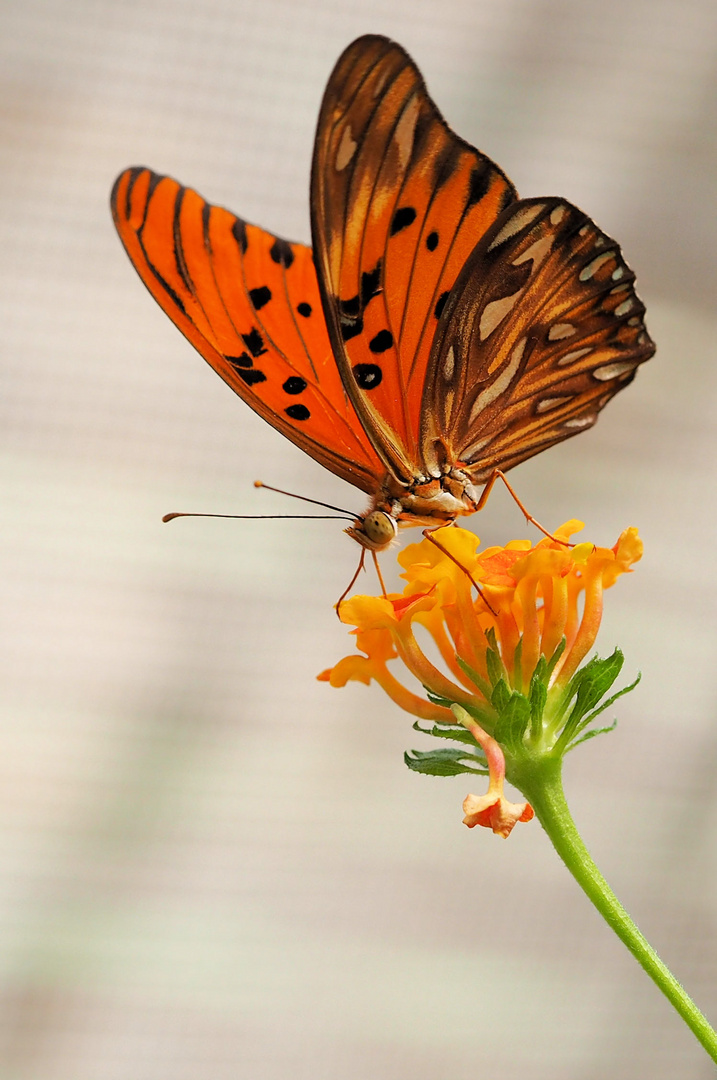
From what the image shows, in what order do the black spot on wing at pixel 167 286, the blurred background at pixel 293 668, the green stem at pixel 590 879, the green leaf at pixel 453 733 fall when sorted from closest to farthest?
the green stem at pixel 590 879 < the green leaf at pixel 453 733 < the black spot on wing at pixel 167 286 < the blurred background at pixel 293 668

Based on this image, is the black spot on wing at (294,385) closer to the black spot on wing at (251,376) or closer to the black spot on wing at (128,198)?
the black spot on wing at (251,376)

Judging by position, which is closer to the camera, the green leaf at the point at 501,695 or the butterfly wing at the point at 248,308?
the green leaf at the point at 501,695

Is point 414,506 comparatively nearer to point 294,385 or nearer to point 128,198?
point 294,385

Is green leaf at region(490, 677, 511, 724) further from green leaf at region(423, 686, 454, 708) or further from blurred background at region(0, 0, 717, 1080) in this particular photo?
blurred background at region(0, 0, 717, 1080)

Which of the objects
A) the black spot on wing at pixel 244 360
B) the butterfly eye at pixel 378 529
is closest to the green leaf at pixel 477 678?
the butterfly eye at pixel 378 529

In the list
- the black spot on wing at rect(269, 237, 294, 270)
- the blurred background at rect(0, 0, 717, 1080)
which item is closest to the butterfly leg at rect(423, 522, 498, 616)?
the black spot on wing at rect(269, 237, 294, 270)

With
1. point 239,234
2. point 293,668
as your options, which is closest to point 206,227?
point 239,234

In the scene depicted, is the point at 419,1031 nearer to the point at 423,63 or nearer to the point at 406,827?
the point at 406,827
